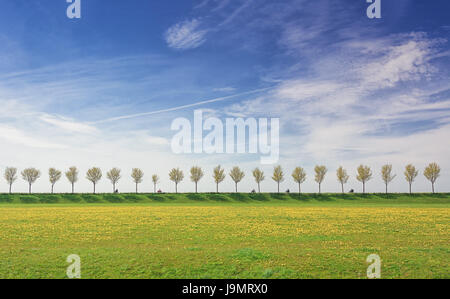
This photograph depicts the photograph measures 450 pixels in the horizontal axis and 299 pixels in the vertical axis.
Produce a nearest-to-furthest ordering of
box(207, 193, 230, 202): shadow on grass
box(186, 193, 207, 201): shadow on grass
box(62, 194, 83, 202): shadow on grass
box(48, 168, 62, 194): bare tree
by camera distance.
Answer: box(62, 194, 83, 202): shadow on grass, box(186, 193, 207, 201): shadow on grass, box(207, 193, 230, 202): shadow on grass, box(48, 168, 62, 194): bare tree

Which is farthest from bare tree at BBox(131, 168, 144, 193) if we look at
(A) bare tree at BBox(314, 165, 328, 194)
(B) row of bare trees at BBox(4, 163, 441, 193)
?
(A) bare tree at BBox(314, 165, 328, 194)

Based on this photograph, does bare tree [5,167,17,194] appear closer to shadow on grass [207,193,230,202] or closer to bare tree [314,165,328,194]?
shadow on grass [207,193,230,202]

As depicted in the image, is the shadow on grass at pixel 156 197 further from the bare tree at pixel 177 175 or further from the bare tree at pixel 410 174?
the bare tree at pixel 410 174

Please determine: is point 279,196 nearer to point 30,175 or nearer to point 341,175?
point 341,175

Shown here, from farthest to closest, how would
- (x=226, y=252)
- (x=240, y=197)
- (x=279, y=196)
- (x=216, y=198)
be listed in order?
(x=279, y=196)
(x=240, y=197)
(x=216, y=198)
(x=226, y=252)

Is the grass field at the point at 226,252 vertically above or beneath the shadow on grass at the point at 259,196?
above

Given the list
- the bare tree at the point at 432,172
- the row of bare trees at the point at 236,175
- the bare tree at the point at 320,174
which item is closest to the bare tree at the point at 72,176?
the row of bare trees at the point at 236,175

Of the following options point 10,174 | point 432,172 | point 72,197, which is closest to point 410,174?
point 432,172

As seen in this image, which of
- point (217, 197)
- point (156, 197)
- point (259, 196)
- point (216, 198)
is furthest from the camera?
point (259, 196)

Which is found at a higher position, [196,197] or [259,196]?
[259,196]

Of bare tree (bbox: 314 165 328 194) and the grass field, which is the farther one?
bare tree (bbox: 314 165 328 194)
